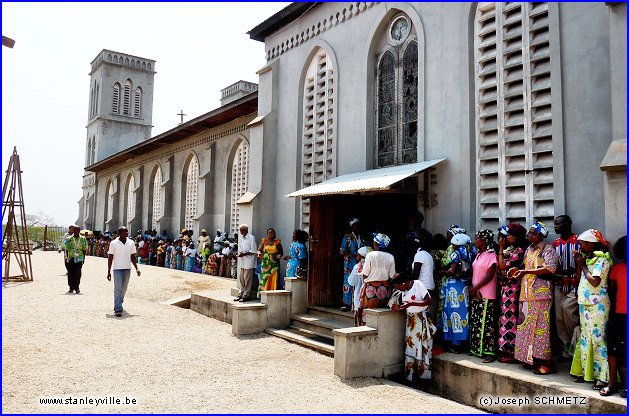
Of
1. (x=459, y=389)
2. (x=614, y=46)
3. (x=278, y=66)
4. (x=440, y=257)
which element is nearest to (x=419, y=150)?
(x=440, y=257)

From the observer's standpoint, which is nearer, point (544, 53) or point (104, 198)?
point (544, 53)

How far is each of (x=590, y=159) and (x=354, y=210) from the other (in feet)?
13.6

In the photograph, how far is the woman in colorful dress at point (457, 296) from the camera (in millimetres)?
6020

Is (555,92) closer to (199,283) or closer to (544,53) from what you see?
(544,53)

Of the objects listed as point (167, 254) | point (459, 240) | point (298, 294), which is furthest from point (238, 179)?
point (459, 240)

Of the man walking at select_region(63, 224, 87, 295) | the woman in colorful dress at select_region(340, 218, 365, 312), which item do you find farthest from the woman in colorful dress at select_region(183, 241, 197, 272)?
the woman in colorful dress at select_region(340, 218, 365, 312)

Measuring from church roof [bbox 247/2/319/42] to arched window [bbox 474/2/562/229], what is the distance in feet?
15.1

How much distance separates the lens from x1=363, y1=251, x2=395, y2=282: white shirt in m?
6.38

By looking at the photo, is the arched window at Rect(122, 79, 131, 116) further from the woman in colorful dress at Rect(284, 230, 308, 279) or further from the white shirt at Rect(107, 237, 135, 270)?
the woman in colorful dress at Rect(284, 230, 308, 279)

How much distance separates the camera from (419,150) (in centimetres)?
789

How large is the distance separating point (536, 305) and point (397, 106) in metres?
4.56

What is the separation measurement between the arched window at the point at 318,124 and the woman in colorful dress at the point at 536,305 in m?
4.82

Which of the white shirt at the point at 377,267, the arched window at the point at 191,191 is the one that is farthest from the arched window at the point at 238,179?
the white shirt at the point at 377,267

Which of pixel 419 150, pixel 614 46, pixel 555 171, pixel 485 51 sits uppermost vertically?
pixel 485 51
